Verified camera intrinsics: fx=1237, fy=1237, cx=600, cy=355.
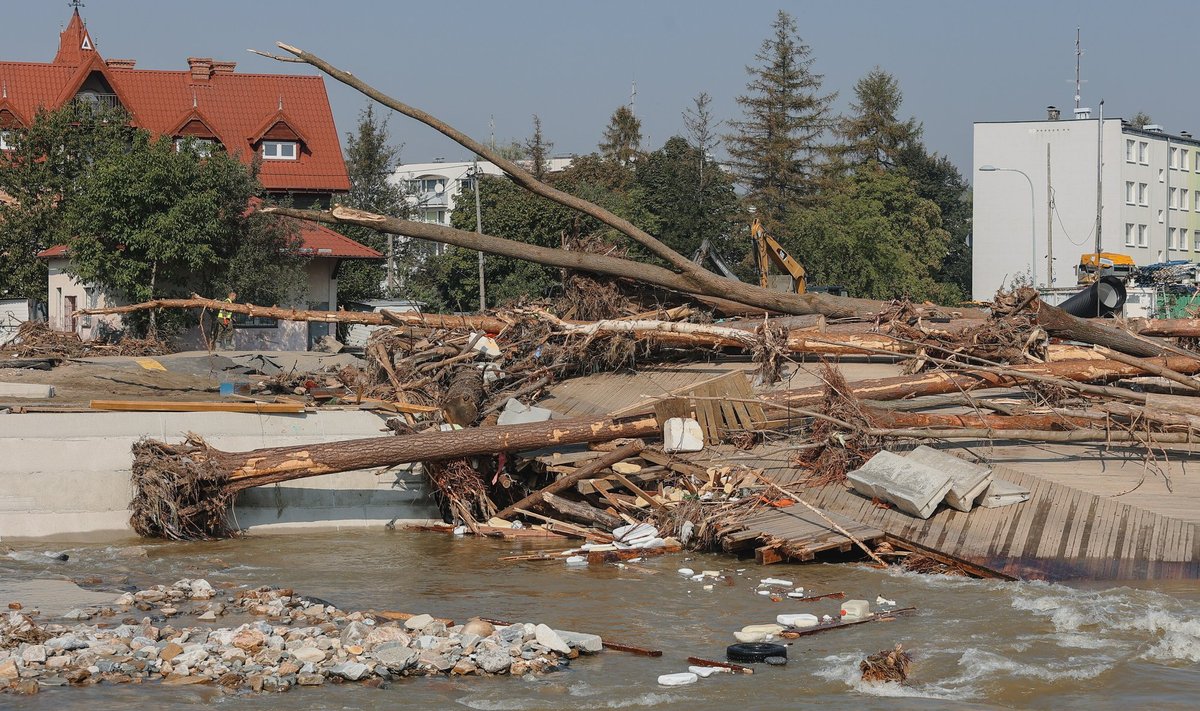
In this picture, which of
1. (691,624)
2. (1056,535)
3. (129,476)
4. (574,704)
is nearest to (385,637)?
(574,704)

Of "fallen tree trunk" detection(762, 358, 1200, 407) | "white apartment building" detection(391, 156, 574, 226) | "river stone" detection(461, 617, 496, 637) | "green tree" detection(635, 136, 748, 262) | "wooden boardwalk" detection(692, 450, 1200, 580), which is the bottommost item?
"river stone" detection(461, 617, 496, 637)

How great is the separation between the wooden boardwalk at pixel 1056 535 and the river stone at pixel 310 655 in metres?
5.81

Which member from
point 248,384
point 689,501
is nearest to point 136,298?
point 248,384

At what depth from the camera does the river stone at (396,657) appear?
843 cm

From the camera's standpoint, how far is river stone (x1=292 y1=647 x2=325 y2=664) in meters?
8.46

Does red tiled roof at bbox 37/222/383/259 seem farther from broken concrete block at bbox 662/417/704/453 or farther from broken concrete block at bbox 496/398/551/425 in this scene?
broken concrete block at bbox 662/417/704/453

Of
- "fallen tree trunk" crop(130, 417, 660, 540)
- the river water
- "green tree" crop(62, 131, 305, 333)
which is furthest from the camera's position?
"green tree" crop(62, 131, 305, 333)

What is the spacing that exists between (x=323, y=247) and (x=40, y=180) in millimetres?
8117

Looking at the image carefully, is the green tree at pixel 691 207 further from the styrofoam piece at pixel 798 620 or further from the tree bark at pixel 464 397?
the styrofoam piece at pixel 798 620

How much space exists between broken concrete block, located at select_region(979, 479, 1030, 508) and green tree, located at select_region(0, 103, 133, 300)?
27877mm

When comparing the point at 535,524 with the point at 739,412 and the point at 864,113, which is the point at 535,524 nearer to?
the point at 739,412

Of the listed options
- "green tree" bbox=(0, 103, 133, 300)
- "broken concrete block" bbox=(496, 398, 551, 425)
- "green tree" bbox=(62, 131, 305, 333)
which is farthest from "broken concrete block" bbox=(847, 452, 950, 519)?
"green tree" bbox=(0, 103, 133, 300)

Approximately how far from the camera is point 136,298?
2855cm

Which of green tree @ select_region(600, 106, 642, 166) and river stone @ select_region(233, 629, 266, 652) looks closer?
river stone @ select_region(233, 629, 266, 652)
